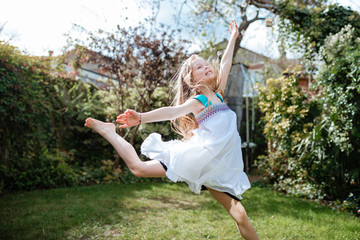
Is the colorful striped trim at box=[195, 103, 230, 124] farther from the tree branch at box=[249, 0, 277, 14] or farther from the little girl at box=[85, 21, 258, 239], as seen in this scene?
the tree branch at box=[249, 0, 277, 14]

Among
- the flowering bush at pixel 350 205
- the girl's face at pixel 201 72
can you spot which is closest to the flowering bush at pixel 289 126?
the flowering bush at pixel 350 205

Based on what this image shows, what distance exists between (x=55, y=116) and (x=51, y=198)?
2895mm

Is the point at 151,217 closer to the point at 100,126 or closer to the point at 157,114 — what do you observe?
the point at 100,126

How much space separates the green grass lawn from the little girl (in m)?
1.09

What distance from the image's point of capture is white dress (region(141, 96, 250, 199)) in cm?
193

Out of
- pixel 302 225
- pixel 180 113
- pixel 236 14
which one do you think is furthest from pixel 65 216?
pixel 236 14

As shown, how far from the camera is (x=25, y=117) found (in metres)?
4.97

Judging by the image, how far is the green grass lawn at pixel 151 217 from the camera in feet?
9.68

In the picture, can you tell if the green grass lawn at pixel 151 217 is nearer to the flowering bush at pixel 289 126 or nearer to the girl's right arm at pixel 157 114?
the flowering bush at pixel 289 126

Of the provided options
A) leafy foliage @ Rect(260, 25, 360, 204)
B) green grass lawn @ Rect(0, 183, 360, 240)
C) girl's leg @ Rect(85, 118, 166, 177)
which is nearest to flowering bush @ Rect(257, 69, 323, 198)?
leafy foliage @ Rect(260, 25, 360, 204)

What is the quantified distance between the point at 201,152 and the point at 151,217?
1991mm

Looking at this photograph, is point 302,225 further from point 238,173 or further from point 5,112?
point 5,112

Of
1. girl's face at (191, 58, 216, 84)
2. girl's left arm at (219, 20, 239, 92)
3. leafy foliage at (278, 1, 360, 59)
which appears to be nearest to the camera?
girl's face at (191, 58, 216, 84)

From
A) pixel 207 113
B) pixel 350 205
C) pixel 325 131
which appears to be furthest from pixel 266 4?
pixel 207 113
